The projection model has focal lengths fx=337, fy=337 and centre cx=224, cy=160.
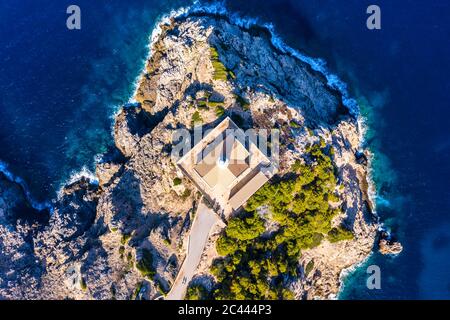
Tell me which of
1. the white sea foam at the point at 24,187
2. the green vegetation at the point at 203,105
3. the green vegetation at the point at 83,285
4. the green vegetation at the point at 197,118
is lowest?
the green vegetation at the point at 83,285

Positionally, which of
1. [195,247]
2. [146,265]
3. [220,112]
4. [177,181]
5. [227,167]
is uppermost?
[220,112]

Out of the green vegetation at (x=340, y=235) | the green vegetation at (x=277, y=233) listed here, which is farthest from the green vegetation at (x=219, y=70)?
the green vegetation at (x=340, y=235)

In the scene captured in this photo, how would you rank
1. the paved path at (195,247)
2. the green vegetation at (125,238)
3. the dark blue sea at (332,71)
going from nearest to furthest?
the paved path at (195,247), the green vegetation at (125,238), the dark blue sea at (332,71)

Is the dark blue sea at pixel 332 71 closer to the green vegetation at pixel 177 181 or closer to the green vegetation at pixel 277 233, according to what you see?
the green vegetation at pixel 277 233

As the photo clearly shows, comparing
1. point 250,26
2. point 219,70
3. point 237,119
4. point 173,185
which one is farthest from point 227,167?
point 250,26

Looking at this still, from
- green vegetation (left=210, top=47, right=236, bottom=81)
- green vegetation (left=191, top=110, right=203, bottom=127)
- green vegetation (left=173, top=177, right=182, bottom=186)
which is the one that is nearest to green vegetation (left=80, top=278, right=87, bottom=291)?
green vegetation (left=173, top=177, right=182, bottom=186)

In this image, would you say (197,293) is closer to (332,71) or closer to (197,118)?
(197,118)
